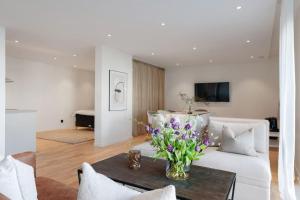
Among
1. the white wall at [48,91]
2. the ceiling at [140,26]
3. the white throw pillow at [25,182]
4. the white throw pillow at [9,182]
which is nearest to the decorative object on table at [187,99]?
the ceiling at [140,26]

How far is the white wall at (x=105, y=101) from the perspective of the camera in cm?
527

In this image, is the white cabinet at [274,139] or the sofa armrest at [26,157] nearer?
the sofa armrest at [26,157]

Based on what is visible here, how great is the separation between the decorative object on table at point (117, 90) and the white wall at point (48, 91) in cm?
354

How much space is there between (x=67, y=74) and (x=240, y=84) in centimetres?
684

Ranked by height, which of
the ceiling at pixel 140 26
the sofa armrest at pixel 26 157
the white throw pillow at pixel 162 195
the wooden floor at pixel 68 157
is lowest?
the wooden floor at pixel 68 157

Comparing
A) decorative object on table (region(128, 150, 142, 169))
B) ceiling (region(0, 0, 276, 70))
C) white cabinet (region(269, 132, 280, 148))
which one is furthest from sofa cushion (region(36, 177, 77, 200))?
white cabinet (region(269, 132, 280, 148))

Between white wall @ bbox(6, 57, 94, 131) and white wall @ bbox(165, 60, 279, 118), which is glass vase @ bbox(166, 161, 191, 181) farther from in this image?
white wall @ bbox(6, 57, 94, 131)

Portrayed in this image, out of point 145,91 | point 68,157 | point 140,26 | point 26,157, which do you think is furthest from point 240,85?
point 26,157

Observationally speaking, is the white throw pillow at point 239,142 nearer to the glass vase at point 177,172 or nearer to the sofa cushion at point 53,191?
the glass vase at point 177,172

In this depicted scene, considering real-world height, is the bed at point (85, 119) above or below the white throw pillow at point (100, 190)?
below

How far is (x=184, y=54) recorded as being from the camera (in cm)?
635

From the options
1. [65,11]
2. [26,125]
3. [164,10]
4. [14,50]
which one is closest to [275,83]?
[164,10]

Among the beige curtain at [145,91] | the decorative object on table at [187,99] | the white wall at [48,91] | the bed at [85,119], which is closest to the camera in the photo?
the white wall at [48,91]

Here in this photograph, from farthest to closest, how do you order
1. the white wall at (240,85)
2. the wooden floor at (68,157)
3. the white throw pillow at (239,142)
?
the white wall at (240,85), the wooden floor at (68,157), the white throw pillow at (239,142)
